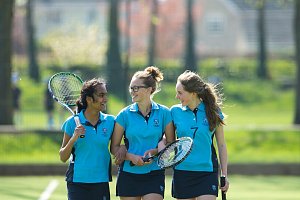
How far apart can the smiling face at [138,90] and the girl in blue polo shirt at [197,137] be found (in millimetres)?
336

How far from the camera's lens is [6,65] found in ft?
88.6

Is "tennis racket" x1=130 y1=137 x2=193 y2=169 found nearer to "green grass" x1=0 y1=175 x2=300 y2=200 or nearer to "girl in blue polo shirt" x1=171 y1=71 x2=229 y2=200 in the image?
"girl in blue polo shirt" x1=171 y1=71 x2=229 y2=200

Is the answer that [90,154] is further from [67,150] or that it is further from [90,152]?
[67,150]

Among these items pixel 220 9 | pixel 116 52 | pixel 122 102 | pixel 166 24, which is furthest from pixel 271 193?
pixel 220 9

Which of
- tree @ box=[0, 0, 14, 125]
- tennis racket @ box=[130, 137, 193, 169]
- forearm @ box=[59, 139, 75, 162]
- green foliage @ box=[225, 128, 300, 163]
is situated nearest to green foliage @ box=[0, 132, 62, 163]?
tree @ box=[0, 0, 14, 125]

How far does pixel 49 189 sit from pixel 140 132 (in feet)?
27.1

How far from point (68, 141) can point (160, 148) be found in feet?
2.93

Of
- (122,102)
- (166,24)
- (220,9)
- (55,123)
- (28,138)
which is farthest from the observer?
(220,9)

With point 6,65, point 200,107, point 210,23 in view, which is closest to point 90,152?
point 200,107

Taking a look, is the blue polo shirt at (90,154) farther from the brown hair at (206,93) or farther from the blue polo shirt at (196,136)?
the brown hair at (206,93)

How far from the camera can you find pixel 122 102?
29922 millimetres

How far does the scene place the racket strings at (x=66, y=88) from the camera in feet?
36.8

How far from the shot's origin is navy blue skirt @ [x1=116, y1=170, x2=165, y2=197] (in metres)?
10.8

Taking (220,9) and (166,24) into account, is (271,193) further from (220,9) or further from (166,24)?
(220,9)
